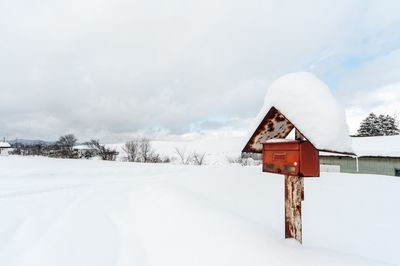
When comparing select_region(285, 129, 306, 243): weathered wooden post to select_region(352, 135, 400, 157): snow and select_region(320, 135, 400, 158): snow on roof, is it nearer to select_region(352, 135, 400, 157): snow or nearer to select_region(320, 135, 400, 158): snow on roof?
select_region(320, 135, 400, 158): snow on roof

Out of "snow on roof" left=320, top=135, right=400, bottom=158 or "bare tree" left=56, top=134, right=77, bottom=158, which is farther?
"bare tree" left=56, top=134, right=77, bottom=158

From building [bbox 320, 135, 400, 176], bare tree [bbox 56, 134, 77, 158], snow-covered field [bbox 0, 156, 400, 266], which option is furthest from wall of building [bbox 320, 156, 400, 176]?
bare tree [bbox 56, 134, 77, 158]

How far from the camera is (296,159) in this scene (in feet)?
8.20

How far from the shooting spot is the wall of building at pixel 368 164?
18837mm

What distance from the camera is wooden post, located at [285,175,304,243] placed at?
264cm

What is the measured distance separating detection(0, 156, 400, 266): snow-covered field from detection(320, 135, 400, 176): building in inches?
557

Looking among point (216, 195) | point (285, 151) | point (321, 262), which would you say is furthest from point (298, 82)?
point (216, 195)

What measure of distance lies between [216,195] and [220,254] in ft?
13.0

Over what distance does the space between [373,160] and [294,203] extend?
21309 millimetres

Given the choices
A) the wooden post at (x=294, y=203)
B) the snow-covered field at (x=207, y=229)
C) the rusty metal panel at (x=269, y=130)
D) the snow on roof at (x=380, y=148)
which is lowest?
the snow-covered field at (x=207, y=229)

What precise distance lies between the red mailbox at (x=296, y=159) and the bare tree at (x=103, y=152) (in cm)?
4653

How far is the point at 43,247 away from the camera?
3.64 meters

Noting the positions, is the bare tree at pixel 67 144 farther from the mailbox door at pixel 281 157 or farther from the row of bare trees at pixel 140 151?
the mailbox door at pixel 281 157

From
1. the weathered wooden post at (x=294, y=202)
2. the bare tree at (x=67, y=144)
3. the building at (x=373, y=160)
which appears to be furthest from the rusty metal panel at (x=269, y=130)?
the bare tree at (x=67, y=144)
